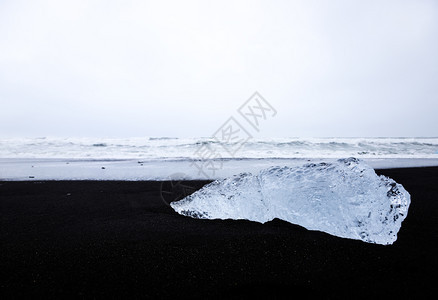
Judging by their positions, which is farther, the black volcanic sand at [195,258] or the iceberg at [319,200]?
the iceberg at [319,200]

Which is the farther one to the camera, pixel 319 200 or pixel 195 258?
pixel 319 200

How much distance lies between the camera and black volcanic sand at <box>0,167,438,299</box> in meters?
1.22

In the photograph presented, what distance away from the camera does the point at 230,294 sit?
118cm

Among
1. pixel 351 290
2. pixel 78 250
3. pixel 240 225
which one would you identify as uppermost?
pixel 78 250

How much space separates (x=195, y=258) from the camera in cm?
155

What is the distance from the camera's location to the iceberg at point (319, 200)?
1.81 meters

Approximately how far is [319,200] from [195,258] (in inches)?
41.4

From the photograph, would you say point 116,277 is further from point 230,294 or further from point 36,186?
point 36,186

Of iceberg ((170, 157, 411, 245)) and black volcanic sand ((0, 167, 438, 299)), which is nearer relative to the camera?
black volcanic sand ((0, 167, 438, 299))

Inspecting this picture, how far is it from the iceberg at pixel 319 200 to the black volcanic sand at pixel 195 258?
0.31 ft

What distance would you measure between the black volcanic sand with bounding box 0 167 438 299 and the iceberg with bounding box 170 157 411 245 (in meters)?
0.09

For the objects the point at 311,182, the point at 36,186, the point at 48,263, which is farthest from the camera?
the point at 36,186

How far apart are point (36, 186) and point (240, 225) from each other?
3517mm

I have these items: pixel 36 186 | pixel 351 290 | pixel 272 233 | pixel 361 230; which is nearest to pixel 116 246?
pixel 272 233
